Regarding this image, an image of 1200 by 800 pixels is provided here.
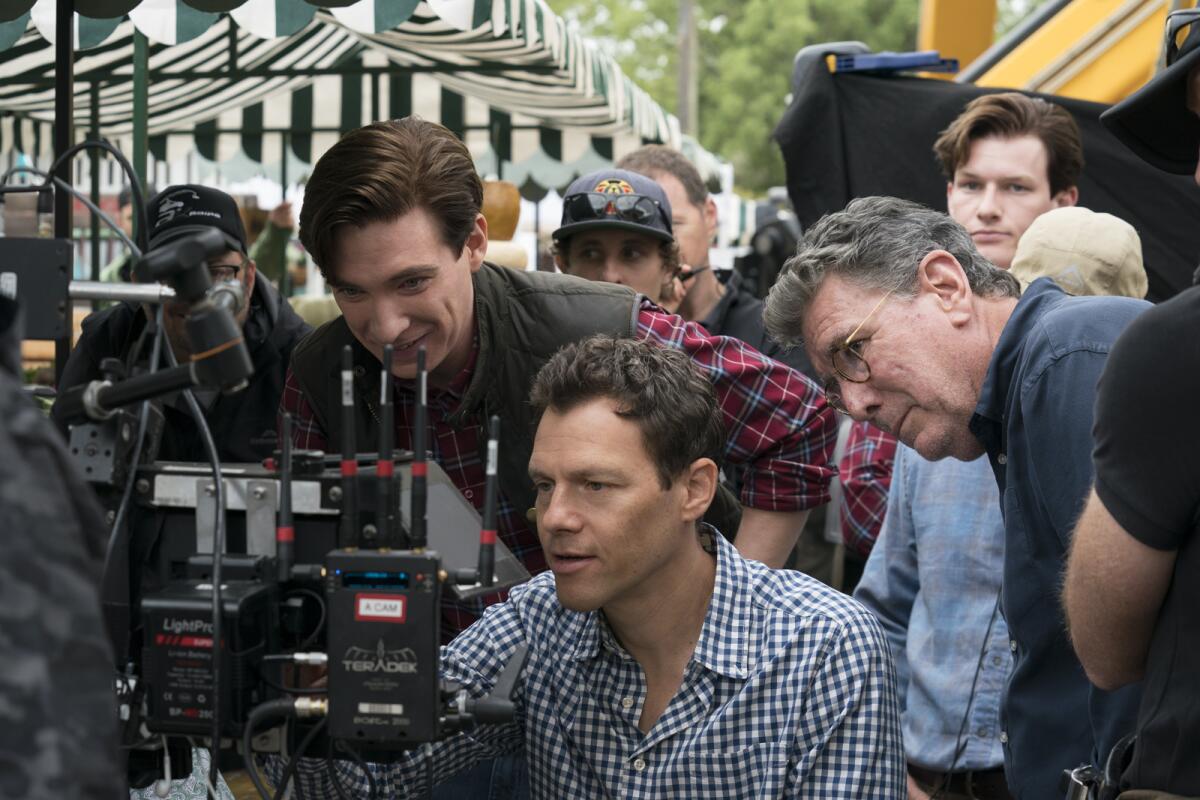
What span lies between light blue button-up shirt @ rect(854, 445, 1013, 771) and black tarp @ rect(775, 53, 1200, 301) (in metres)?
2.10

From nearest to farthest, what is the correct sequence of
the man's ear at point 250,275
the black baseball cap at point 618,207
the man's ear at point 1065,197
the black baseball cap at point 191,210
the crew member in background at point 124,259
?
the black baseball cap at point 191,210
the man's ear at point 250,275
the black baseball cap at point 618,207
the man's ear at point 1065,197
the crew member in background at point 124,259

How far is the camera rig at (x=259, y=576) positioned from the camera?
5.75ft

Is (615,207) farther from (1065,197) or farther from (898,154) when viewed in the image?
(898,154)

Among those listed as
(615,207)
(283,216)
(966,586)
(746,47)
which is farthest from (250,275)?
(746,47)

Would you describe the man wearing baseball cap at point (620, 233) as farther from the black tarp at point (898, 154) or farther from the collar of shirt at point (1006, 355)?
the collar of shirt at point (1006, 355)

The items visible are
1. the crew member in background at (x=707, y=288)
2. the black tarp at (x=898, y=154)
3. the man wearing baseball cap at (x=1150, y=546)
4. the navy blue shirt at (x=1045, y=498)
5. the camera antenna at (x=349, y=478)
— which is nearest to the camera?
the man wearing baseball cap at (x=1150, y=546)

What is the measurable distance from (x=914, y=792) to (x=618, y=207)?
→ 177cm

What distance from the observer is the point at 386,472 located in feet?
6.02

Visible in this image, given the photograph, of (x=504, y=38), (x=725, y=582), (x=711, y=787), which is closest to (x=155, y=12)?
(x=725, y=582)

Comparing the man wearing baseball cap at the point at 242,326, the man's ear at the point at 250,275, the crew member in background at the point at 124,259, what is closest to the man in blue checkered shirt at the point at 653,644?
the man wearing baseball cap at the point at 242,326

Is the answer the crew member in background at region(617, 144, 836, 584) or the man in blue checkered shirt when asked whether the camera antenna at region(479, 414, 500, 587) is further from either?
the crew member in background at region(617, 144, 836, 584)

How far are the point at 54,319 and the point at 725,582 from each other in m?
1.17

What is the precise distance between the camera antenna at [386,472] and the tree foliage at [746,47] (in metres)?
30.1

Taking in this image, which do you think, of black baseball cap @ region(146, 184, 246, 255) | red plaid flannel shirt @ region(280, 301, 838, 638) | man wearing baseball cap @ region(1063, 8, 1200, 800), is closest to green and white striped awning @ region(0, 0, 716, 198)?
black baseball cap @ region(146, 184, 246, 255)
